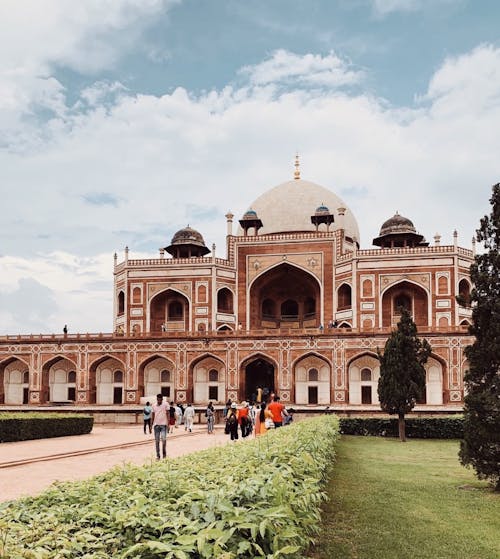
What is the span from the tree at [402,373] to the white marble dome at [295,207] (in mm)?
25671

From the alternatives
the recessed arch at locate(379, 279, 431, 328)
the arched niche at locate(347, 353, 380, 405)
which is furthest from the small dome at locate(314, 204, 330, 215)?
the arched niche at locate(347, 353, 380, 405)

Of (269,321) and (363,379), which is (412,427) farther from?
(269,321)

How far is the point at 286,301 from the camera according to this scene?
47.0 meters

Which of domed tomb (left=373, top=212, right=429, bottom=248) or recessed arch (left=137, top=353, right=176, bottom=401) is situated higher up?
domed tomb (left=373, top=212, right=429, bottom=248)

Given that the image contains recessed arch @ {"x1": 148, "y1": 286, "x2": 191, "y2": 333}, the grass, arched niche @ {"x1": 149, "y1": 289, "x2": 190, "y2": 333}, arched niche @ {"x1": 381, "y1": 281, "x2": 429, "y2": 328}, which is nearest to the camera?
the grass

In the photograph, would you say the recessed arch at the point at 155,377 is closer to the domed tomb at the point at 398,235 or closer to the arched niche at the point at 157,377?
the arched niche at the point at 157,377

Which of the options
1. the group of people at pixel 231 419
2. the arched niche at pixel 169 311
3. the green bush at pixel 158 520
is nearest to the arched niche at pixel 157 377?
the arched niche at pixel 169 311

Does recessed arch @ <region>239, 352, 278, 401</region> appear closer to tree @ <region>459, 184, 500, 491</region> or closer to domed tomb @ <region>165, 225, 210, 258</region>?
domed tomb @ <region>165, 225, 210, 258</region>

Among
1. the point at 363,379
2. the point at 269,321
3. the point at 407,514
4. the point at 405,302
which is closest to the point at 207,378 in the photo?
the point at 363,379

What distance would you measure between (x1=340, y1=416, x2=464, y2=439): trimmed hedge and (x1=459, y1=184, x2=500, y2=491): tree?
1201cm

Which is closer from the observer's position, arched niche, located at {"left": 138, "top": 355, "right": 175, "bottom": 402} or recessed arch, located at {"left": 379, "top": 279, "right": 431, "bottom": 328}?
arched niche, located at {"left": 138, "top": 355, "right": 175, "bottom": 402}

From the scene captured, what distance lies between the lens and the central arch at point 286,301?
1764 inches

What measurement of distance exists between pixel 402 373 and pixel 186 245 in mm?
26321

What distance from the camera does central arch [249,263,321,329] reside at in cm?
4481
